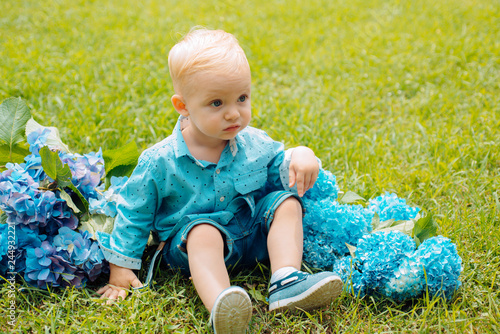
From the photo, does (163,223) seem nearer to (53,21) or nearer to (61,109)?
(61,109)

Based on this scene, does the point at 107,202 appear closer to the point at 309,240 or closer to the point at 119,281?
the point at 119,281

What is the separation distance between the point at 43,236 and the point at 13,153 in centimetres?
50

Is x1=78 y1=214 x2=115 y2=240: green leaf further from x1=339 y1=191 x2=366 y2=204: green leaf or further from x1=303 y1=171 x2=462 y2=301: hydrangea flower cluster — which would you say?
x1=339 y1=191 x2=366 y2=204: green leaf

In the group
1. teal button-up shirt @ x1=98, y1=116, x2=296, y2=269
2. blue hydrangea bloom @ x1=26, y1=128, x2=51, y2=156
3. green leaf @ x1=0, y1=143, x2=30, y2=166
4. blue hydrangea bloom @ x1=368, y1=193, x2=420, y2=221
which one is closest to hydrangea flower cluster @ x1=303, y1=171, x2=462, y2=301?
blue hydrangea bloom @ x1=368, y1=193, x2=420, y2=221

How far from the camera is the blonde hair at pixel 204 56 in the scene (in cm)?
186

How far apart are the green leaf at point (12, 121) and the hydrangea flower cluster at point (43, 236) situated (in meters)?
0.23

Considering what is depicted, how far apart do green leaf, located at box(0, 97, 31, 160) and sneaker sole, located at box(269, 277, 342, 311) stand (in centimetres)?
141

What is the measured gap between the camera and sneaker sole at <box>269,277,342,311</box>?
1.77m

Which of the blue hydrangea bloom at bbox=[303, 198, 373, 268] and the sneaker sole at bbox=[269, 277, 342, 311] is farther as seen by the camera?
the blue hydrangea bloom at bbox=[303, 198, 373, 268]

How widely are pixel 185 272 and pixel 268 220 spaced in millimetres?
420

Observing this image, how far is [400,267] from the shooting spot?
1.91 metres

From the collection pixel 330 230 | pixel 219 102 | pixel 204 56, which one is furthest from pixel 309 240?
pixel 204 56

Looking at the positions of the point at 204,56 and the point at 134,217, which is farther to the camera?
the point at 134,217

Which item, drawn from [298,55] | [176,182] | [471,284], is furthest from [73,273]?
[298,55]
